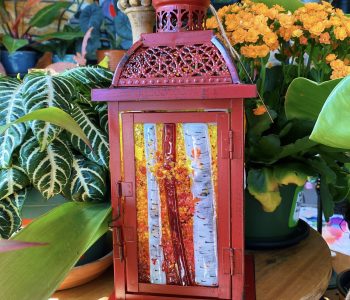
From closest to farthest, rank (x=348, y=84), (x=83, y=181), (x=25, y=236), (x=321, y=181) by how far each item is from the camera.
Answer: (x=348, y=84)
(x=25, y=236)
(x=83, y=181)
(x=321, y=181)

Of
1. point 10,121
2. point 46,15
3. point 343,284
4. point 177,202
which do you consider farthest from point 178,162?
point 46,15

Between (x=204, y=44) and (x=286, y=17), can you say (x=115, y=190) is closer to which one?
(x=204, y=44)

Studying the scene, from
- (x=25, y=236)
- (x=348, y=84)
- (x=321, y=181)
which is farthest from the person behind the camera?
(x=321, y=181)

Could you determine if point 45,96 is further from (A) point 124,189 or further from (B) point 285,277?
(B) point 285,277

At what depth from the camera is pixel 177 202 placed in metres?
0.53

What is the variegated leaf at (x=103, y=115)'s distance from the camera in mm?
673

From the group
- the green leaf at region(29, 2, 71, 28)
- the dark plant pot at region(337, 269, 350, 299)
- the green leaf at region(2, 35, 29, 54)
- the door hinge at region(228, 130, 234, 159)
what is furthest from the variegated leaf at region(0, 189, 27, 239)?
the green leaf at region(29, 2, 71, 28)

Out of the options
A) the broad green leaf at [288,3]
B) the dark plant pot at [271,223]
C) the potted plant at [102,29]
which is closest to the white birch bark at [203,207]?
the dark plant pot at [271,223]

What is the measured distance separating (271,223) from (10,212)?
0.47 metres

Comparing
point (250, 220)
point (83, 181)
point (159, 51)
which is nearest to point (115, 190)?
point (83, 181)

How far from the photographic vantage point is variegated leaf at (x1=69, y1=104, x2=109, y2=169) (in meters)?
0.63

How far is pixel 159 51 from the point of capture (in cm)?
53

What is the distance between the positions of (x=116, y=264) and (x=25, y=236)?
0.13 metres

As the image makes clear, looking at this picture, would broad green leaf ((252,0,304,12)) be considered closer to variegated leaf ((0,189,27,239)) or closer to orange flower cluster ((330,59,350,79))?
orange flower cluster ((330,59,350,79))
